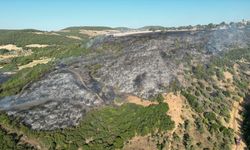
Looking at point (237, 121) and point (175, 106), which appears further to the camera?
point (175, 106)

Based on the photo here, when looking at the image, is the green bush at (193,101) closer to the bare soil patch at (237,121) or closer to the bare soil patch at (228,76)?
the bare soil patch at (237,121)

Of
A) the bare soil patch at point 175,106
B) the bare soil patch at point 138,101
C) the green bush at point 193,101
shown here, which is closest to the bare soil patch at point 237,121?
the green bush at point 193,101

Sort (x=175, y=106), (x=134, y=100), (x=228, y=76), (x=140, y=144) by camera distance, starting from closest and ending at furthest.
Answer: (x=140, y=144), (x=175, y=106), (x=134, y=100), (x=228, y=76)

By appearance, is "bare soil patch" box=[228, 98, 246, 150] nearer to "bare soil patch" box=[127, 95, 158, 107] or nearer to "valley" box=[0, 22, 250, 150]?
"valley" box=[0, 22, 250, 150]

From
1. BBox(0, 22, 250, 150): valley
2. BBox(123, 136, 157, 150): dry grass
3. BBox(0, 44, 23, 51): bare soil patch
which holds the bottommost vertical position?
BBox(0, 44, 23, 51): bare soil patch

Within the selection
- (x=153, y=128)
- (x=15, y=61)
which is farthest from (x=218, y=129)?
(x=15, y=61)

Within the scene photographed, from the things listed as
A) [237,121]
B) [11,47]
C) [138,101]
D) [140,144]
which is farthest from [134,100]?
[11,47]

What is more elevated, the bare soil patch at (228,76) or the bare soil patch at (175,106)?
the bare soil patch at (228,76)

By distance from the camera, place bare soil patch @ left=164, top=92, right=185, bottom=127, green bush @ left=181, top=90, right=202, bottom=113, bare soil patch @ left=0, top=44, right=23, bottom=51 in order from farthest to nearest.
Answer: bare soil patch @ left=0, top=44, right=23, bottom=51, green bush @ left=181, top=90, right=202, bottom=113, bare soil patch @ left=164, top=92, right=185, bottom=127

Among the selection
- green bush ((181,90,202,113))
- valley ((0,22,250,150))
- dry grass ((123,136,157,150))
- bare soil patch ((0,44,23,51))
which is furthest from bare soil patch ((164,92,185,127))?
bare soil patch ((0,44,23,51))

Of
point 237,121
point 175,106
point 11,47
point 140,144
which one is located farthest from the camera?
point 11,47

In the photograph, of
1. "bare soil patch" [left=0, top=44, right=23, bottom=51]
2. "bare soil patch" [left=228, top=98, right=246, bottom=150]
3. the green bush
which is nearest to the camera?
"bare soil patch" [left=228, top=98, right=246, bottom=150]

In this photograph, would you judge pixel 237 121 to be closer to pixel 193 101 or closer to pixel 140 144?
pixel 193 101
